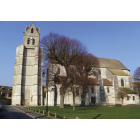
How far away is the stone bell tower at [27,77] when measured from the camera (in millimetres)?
40500

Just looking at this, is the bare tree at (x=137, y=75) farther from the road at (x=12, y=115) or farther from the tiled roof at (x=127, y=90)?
the road at (x=12, y=115)

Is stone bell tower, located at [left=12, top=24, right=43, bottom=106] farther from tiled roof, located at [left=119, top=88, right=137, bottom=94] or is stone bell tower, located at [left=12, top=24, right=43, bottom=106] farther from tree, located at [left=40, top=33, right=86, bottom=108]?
tiled roof, located at [left=119, top=88, right=137, bottom=94]

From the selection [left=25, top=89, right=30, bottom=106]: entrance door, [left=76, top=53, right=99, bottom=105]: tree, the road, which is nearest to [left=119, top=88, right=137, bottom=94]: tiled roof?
[left=76, top=53, right=99, bottom=105]: tree

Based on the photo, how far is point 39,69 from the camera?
43281 millimetres

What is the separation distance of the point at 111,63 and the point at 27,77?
30.7 meters

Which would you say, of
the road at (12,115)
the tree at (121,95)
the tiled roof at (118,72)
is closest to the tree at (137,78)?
the tiled roof at (118,72)

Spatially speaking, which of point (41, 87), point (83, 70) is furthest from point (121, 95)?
point (41, 87)

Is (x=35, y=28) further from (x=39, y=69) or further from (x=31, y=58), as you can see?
(x=39, y=69)

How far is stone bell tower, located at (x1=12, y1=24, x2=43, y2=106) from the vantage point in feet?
133

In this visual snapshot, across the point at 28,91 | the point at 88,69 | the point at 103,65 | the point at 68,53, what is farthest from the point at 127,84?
the point at 28,91

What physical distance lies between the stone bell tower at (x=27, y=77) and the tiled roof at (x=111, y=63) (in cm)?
2256

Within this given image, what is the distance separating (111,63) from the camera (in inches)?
1976

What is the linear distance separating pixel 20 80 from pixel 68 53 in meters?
20.8

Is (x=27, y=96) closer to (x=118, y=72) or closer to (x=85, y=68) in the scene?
(x=85, y=68)
